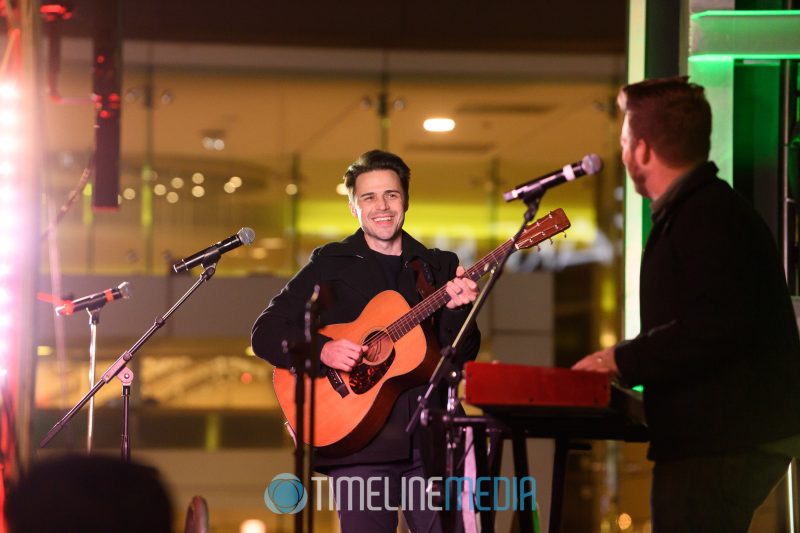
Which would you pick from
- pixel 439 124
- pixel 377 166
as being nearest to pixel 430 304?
pixel 377 166

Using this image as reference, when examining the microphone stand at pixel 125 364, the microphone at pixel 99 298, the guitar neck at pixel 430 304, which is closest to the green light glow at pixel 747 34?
the guitar neck at pixel 430 304

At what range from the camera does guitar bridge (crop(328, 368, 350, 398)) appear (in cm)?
369

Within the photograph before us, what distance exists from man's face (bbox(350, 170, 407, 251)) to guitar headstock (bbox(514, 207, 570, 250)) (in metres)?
0.49

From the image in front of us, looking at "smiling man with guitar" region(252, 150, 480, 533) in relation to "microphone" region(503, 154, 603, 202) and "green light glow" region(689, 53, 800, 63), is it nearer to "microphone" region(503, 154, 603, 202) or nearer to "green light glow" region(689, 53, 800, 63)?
"microphone" region(503, 154, 603, 202)

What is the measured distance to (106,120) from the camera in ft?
16.8

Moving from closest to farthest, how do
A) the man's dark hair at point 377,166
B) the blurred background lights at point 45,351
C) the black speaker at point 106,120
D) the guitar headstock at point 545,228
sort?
1. the guitar headstock at point 545,228
2. the man's dark hair at point 377,166
3. the black speaker at point 106,120
4. the blurred background lights at point 45,351

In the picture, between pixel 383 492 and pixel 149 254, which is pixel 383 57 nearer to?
pixel 149 254

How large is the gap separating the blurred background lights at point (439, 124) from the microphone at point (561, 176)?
771 cm

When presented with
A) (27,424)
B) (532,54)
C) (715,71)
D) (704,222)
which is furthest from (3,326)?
(532,54)

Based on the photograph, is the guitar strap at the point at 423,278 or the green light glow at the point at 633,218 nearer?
the guitar strap at the point at 423,278

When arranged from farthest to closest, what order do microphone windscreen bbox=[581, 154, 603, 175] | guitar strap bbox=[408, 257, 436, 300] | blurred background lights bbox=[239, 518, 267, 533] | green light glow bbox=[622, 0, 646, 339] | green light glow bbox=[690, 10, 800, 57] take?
blurred background lights bbox=[239, 518, 267, 533] → green light glow bbox=[622, 0, 646, 339] → green light glow bbox=[690, 10, 800, 57] → guitar strap bbox=[408, 257, 436, 300] → microphone windscreen bbox=[581, 154, 603, 175]

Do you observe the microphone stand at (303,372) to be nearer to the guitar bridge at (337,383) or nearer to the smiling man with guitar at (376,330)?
the smiling man with guitar at (376,330)

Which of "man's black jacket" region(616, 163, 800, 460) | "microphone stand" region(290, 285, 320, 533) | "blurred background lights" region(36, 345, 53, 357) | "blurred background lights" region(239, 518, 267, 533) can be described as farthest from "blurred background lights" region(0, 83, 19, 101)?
"blurred background lights" region(36, 345, 53, 357)

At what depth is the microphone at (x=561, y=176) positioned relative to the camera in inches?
103
